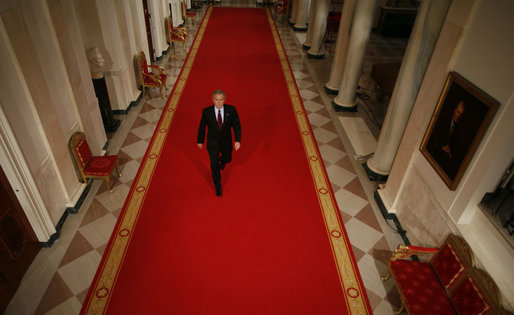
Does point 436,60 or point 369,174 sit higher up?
point 436,60

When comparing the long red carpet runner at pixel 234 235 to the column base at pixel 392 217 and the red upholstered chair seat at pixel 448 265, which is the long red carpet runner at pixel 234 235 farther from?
the red upholstered chair seat at pixel 448 265

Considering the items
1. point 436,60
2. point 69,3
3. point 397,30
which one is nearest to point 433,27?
point 436,60

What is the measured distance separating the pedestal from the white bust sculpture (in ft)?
0.38

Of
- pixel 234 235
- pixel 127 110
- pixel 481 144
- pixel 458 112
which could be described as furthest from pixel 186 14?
pixel 481 144

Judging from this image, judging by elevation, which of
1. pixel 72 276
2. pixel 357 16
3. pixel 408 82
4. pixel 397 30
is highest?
pixel 357 16

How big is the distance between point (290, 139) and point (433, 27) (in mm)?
3043

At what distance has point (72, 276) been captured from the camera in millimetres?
3576

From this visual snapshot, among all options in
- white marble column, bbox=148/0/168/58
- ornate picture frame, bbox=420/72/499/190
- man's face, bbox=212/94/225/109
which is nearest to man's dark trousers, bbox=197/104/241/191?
man's face, bbox=212/94/225/109

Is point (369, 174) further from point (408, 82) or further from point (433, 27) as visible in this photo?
point (433, 27)

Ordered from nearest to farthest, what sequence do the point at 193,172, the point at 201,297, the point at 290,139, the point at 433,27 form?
the point at 201,297
the point at 433,27
the point at 193,172
the point at 290,139

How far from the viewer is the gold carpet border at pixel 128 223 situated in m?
3.38

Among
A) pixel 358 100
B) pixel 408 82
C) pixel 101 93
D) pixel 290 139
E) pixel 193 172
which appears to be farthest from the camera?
pixel 358 100

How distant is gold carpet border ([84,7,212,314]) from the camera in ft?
11.1

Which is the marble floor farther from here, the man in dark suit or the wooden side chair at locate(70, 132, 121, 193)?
the man in dark suit
